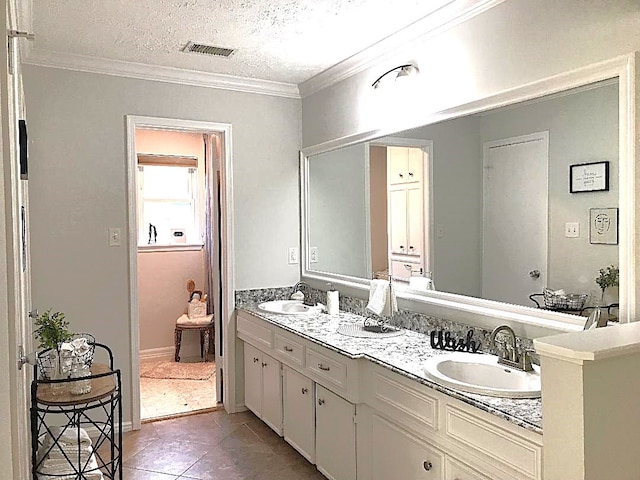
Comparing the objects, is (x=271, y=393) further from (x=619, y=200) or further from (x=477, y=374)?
(x=619, y=200)

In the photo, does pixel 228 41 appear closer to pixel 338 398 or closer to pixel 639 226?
pixel 338 398

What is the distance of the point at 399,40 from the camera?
3.03 metres

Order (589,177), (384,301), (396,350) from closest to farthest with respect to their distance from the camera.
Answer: (589,177), (396,350), (384,301)

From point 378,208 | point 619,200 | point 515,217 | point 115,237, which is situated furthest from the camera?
point 115,237

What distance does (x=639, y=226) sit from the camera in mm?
1933

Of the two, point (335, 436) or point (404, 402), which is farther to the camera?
point (335, 436)

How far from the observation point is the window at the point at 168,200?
5.52m

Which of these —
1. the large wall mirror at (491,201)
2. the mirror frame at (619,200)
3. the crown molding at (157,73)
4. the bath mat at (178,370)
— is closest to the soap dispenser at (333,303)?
the large wall mirror at (491,201)

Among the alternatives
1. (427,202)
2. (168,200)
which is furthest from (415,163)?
(168,200)

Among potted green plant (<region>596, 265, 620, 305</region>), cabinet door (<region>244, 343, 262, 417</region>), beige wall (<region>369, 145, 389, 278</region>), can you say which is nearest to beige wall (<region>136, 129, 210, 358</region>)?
cabinet door (<region>244, 343, 262, 417</region>)

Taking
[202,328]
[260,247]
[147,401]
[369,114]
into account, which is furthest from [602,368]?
[202,328]

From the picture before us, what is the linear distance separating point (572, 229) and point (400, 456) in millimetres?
1175

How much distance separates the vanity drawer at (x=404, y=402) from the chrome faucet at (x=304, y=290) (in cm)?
165

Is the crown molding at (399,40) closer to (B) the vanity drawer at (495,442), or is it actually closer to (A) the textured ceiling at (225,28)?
(A) the textured ceiling at (225,28)
